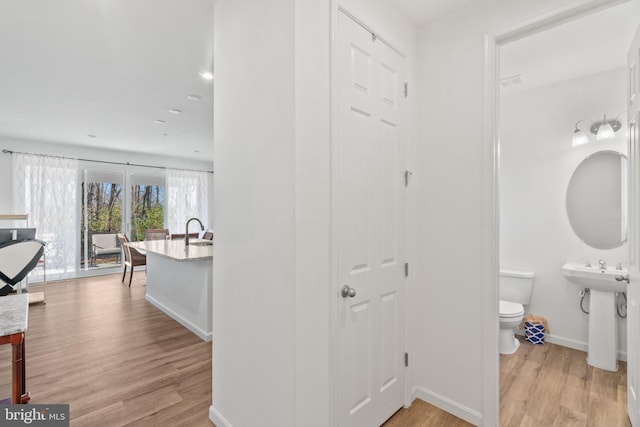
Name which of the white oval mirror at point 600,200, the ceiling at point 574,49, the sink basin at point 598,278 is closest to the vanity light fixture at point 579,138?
the white oval mirror at point 600,200

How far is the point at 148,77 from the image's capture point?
2945 mm

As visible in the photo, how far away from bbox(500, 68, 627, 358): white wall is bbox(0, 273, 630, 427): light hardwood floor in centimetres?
40

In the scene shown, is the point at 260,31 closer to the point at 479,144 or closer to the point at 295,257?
the point at 295,257

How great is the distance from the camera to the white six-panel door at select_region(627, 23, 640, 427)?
1.63 meters

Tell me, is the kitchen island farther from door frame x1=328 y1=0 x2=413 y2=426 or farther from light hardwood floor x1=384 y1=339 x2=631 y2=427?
light hardwood floor x1=384 y1=339 x2=631 y2=427

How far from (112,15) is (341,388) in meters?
2.71

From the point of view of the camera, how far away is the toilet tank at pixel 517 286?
3.01 metres

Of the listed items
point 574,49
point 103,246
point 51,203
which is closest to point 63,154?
point 51,203

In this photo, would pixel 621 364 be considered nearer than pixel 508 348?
Yes

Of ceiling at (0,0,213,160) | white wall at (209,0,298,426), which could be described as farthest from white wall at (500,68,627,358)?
ceiling at (0,0,213,160)

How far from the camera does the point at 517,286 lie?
9.98 ft

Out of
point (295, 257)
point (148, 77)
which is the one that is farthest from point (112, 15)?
point (295, 257)

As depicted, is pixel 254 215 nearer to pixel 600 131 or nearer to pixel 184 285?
pixel 184 285

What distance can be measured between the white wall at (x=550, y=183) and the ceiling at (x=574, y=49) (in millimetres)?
193
